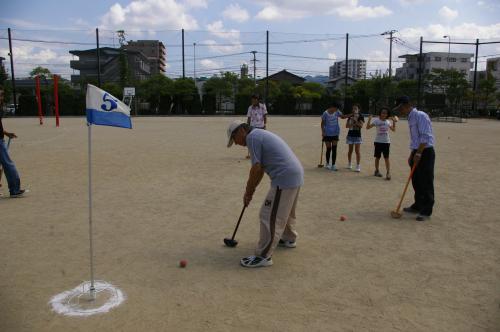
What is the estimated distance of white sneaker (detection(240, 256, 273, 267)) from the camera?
16.0 ft

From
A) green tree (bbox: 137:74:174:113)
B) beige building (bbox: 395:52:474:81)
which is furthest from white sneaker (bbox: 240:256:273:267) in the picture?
beige building (bbox: 395:52:474:81)

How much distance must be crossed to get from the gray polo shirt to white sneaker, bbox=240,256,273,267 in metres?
0.84

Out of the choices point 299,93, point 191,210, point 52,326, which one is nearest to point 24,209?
point 191,210

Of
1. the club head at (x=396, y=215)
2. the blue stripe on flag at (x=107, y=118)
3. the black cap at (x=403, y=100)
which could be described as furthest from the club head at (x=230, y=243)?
the black cap at (x=403, y=100)

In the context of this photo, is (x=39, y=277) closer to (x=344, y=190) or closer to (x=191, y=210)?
(x=191, y=210)

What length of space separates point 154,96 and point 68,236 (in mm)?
48835

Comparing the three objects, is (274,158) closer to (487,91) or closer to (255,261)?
(255,261)

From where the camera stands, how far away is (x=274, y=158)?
15.6ft

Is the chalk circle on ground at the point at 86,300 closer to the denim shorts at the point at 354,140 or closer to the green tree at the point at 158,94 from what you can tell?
the denim shorts at the point at 354,140

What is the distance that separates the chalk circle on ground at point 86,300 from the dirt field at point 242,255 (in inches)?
3.6

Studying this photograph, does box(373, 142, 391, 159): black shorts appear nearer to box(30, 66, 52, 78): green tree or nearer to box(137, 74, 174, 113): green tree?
box(137, 74, 174, 113): green tree

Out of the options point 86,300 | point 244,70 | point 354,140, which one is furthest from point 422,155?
point 244,70

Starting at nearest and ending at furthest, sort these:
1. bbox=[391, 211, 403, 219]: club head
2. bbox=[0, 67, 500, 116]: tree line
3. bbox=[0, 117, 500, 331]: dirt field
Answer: bbox=[0, 117, 500, 331]: dirt field, bbox=[391, 211, 403, 219]: club head, bbox=[0, 67, 500, 116]: tree line

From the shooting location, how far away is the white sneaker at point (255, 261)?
4867 millimetres
